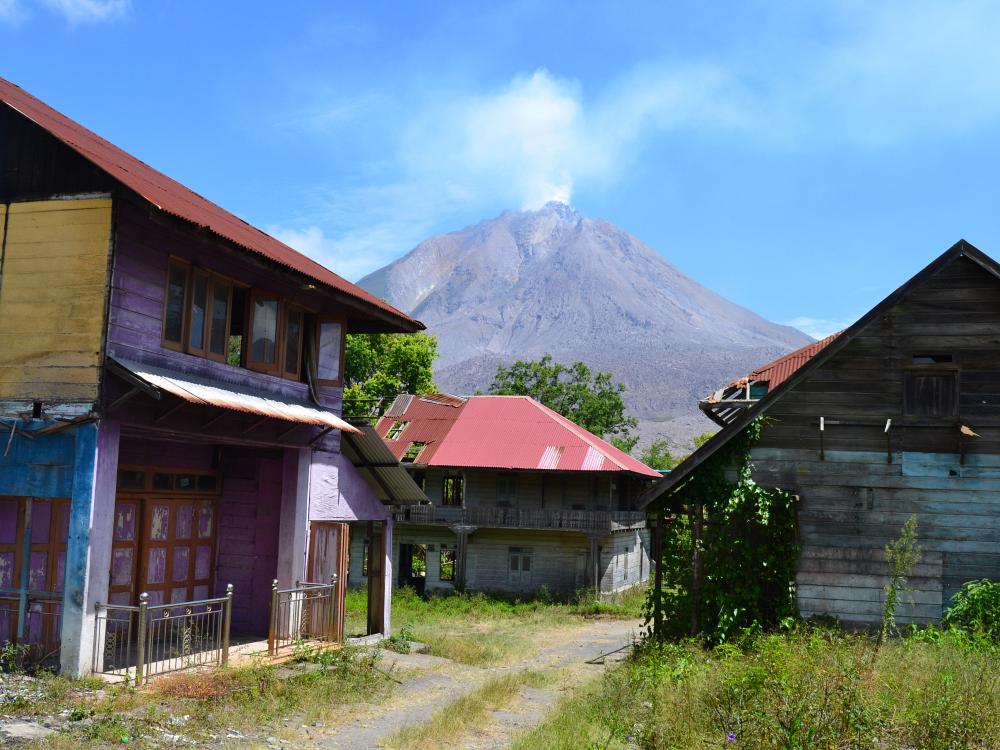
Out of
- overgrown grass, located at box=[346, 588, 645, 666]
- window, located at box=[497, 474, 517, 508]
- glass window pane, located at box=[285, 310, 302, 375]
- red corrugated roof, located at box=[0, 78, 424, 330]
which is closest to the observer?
red corrugated roof, located at box=[0, 78, 424, 330]

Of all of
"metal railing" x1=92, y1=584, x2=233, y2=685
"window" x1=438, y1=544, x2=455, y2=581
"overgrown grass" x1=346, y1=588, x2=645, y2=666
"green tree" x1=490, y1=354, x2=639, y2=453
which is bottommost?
"overgrown grass" x1=346, y1=588, x2=645, y2=666

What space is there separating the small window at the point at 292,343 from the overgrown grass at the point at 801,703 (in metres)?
7.73

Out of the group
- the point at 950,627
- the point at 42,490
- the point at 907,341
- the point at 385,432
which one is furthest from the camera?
the point at 385,432

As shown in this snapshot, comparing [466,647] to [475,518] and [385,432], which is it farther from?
[385,432]

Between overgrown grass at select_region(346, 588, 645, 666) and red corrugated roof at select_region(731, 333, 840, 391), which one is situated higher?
red corrugated roof at select_region(731, 333, 840, 391)

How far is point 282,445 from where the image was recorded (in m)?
16.7

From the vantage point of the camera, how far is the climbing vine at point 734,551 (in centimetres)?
1642

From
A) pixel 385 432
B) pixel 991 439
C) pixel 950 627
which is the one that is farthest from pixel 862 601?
pixel 385 432

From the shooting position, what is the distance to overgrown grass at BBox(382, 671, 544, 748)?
1148 centimetres

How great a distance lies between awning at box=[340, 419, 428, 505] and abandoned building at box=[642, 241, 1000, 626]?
18.0 ft

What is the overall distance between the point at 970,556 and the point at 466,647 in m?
10.1

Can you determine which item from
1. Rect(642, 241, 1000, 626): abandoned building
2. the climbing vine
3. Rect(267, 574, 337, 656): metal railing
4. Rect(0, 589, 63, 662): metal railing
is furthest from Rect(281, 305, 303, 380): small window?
the climbing vine

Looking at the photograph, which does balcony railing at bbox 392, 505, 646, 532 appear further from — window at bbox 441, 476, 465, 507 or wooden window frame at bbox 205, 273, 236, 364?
wooden window frame at bbox 205, 273, 236, 364

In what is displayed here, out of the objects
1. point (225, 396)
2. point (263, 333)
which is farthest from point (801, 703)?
point (263, 333)
